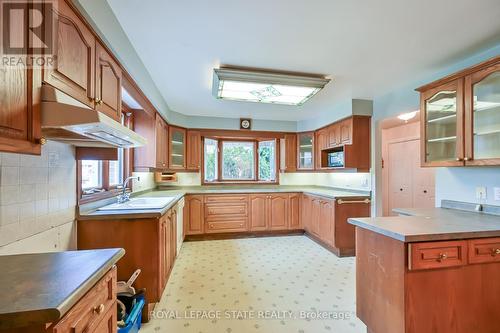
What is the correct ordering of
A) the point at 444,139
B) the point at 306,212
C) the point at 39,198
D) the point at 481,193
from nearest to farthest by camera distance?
the point at 39,198
the point at 481,193
the point at 444,139
the point at 306,212

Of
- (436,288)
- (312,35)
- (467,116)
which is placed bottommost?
(436,288)

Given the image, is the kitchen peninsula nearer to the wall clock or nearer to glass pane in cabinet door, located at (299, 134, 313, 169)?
glass pane in cabinet door, located at (299, 134, 313, 169)

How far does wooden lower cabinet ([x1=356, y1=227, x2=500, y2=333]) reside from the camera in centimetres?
137

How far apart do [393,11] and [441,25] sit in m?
0.48

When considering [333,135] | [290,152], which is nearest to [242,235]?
[290,152]

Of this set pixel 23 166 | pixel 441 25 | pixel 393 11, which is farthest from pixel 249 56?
pixel 23 166

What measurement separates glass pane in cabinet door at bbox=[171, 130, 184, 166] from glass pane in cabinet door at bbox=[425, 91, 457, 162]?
371 centimetres

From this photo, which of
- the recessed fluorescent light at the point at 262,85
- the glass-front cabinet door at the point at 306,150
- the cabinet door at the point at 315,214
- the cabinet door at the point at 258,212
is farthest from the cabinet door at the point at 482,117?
the cabinet door at the point at 258,212

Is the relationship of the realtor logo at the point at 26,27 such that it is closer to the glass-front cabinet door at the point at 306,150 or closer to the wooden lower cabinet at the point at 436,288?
the wooden lower cabinet at the point at 436,288

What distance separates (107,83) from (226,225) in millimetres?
3173

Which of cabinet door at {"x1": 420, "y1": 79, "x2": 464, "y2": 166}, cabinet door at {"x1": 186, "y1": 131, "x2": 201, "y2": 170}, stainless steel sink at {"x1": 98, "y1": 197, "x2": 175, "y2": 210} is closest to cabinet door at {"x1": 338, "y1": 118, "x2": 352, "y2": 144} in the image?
cabinet door at {"x1": 420, "y1": 79, "x2": 464, "y2": 166}

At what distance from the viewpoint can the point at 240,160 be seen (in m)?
5.01

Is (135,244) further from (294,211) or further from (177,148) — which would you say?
(294,211)

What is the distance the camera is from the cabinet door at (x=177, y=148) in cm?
401
